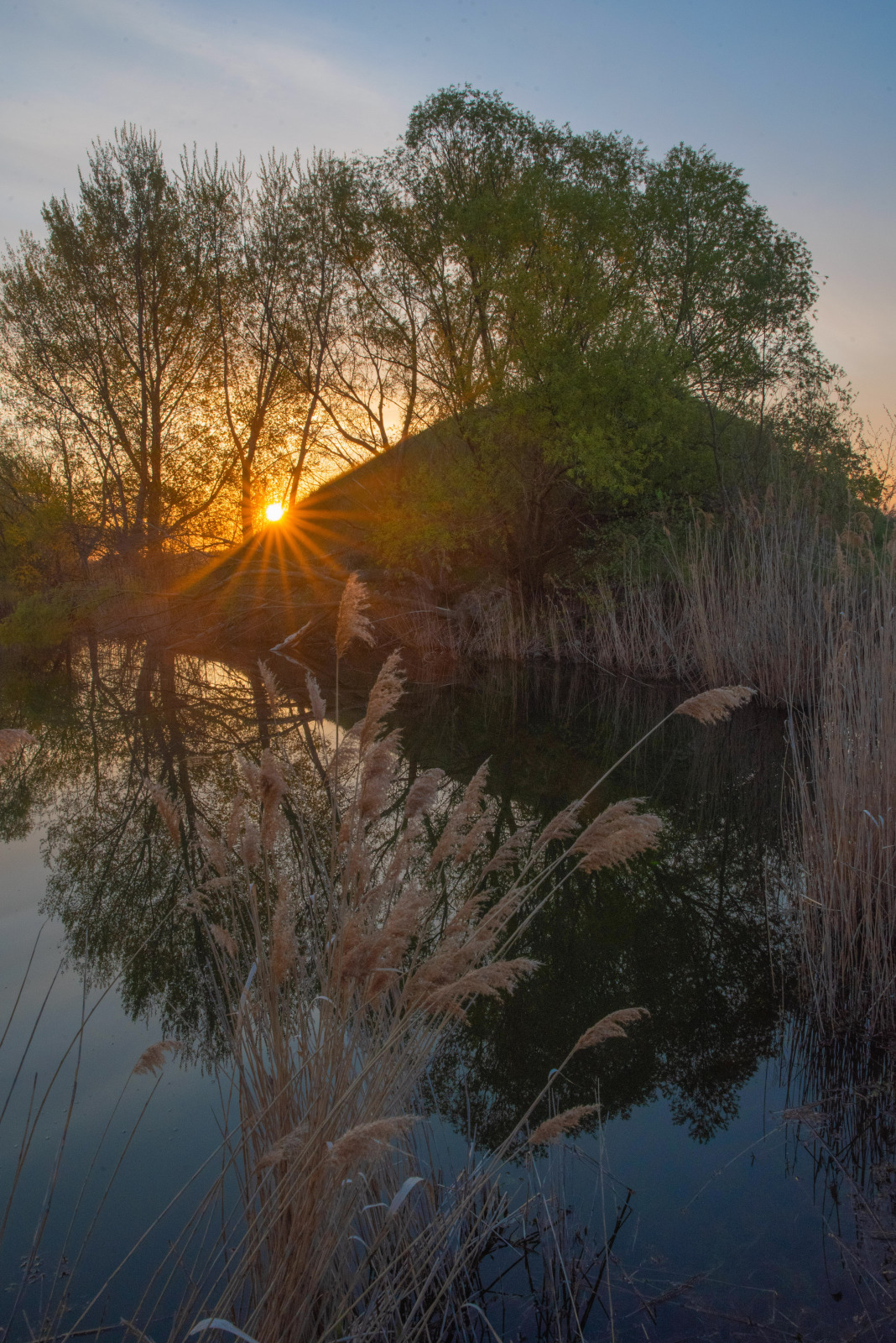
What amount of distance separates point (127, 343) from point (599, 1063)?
20.9 metres

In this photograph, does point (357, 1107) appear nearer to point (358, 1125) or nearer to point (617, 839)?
point (358, 1125)

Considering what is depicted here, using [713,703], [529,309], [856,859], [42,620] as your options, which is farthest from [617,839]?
[42,620]

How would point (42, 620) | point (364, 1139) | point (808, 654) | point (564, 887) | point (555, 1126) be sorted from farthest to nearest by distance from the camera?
1. point (42, 620)
2. point (808, 654)
3. point (564, 887)
4. point (555, 1126)
5. point (364, 1139)

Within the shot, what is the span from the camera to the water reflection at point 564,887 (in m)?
3.44

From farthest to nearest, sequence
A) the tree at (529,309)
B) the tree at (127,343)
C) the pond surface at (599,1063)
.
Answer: the tree at (127,343) < the tree at (529,309) < the pond surface at (599,1063)

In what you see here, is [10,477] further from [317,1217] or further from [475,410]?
[317,1217]

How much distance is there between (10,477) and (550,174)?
17.8m

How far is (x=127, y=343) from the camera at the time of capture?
20.1 meters

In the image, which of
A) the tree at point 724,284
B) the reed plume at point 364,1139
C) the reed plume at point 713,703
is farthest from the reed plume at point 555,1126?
the tree at point 724,284

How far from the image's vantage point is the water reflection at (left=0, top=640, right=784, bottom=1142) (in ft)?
11.3

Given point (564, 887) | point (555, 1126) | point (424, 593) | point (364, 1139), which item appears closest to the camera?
point (364, 1139)

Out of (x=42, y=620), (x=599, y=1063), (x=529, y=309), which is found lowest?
(x=599, y=1063)

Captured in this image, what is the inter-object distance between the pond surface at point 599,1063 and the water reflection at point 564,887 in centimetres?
2

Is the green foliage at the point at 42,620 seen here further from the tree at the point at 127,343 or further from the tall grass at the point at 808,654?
the tall grass at the point at 808,654
